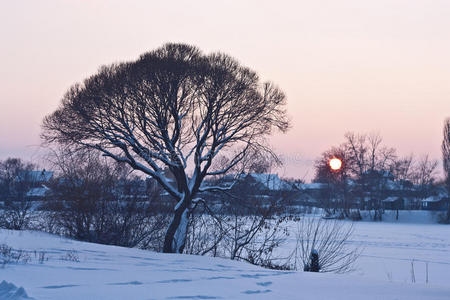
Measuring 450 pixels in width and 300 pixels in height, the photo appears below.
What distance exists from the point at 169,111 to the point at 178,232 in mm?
5197

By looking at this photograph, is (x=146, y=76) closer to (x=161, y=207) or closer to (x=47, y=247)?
(x=161, y=207)

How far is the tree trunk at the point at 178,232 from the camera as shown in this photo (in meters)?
20.5

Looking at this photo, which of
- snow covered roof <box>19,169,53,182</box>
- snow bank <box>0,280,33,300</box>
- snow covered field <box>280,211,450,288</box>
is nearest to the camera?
snow bank <box>0,280,33,300</box>

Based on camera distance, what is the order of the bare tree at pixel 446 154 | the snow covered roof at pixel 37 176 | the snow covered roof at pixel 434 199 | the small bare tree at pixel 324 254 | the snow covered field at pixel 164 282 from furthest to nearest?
the snow covered roof at pixel 434 199 → the bare tree at pixel 446 154 → the snow covered roof at pixel 37 176 → the small bare tree at pixel 324 254 → the snow covered field at pixel 164 282

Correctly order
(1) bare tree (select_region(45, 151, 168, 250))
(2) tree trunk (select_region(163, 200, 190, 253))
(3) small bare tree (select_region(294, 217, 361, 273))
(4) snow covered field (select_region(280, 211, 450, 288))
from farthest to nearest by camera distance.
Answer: (1) bare tree (select_region(45, 151, 168, 250)) → (2) tree trunk (select_region(163, 200, 190, 253)) → (4) snow covered field (select_region(280, 211, 450, 288)) → (3) small bare tree (select_region(294, 217, 361, 273))

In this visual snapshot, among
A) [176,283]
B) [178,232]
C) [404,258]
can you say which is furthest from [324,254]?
[176,283]

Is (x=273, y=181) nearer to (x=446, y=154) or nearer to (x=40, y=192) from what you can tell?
(x=40, y=192)

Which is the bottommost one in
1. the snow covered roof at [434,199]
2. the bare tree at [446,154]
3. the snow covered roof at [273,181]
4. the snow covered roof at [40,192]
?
the snow covered roof at [40,192]

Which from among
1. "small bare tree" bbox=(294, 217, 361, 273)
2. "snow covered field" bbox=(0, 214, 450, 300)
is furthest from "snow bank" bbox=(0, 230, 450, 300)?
"small bare tree" bbox=(294, 217, 361, 273)

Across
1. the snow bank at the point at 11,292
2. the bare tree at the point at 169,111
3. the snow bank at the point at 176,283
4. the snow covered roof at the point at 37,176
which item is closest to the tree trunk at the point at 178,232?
the bare tree at the point at 169,111

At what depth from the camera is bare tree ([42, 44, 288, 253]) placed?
65.1 feet

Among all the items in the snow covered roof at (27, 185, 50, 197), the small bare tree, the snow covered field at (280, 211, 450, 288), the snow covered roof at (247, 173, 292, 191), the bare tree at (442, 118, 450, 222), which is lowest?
the snow covered field at (280, 211, 450, 288)

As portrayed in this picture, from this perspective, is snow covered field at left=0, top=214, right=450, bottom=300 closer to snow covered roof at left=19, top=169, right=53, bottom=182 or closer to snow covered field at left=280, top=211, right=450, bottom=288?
snow covered field at left=280, top=211, right=450, bottom=288

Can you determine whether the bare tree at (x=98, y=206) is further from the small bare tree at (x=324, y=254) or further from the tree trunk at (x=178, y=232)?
the small bare tree at (x=324, y=254)
